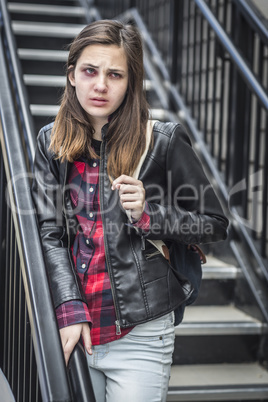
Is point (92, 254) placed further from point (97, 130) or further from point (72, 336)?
point (97, 130)

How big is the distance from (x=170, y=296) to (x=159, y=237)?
6.9 inches

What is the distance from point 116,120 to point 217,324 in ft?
5.09

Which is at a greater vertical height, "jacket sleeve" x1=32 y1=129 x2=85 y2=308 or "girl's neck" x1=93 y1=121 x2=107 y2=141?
"girl's neck" x1=93 y1=121 x2=107 y2=141

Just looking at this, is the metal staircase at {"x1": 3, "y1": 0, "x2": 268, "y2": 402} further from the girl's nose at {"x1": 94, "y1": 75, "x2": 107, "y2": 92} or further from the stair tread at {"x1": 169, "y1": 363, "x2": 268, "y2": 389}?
the girl's nose at {"x1": 94, "y1": 75, "x2": 107, "y2": 92}

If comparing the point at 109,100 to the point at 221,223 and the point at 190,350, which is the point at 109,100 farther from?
the point at 190,350

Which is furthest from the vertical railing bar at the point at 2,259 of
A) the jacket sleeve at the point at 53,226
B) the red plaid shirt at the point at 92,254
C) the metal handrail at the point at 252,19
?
the metal handrail at the point at 252,19

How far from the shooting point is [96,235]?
1465 mm

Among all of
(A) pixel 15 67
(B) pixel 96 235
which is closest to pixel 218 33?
(A) pixel 15 67

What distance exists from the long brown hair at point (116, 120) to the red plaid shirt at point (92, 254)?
0.06 metres

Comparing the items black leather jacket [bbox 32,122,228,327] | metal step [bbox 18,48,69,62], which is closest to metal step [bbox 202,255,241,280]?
black leather jacket [bbox 32,122,228,327]

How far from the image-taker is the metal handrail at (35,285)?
1.18m

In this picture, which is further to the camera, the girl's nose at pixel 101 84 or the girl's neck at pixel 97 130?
the girl's neck at pixel 97 130

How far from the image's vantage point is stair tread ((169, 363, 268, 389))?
2.46m

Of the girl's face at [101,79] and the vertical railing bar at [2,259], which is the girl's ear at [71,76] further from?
the vertical railing bar at [2,259]
